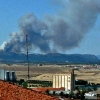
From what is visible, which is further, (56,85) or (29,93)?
(56,85)

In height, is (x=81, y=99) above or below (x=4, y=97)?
below

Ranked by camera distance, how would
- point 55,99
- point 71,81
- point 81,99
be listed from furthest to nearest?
point 71,81
point 81,99
point 55,99

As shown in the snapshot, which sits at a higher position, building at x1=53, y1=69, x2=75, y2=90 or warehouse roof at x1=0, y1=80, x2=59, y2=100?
warehouse roof at x1=0, y1=80, x2=59, y2=100

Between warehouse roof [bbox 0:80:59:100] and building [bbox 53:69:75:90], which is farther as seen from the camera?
building [bbox 53:69:75:90]

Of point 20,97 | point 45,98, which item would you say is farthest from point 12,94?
point 45,98

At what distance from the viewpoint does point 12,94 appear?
912 cm

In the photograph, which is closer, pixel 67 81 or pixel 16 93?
pixel 16 93

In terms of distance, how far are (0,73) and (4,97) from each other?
25.5ft

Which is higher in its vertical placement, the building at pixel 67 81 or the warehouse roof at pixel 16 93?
the warehouse roof at pixel 16 93

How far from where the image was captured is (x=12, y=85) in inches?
376

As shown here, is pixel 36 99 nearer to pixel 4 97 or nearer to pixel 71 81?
pixel 4 97

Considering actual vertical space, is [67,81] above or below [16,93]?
below

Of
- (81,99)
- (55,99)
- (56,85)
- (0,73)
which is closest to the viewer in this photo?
(55,99)

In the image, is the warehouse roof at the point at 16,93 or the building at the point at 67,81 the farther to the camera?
the building at the point at 67,81
